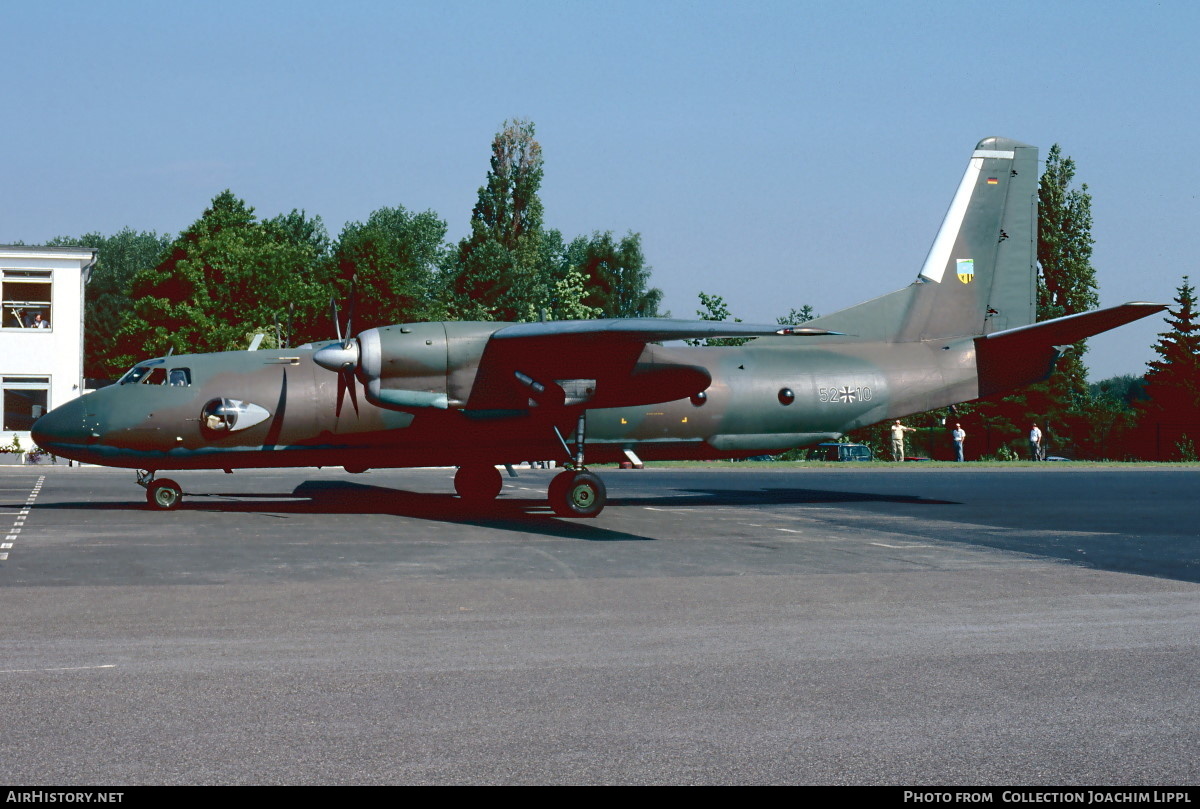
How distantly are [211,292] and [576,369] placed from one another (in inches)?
2185

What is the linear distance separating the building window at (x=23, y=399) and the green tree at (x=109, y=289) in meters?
21.2

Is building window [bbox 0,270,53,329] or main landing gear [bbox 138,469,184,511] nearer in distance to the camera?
main landing gear [bbox 138,469,184,511]

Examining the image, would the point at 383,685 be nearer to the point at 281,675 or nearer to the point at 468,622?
the point at 281,675

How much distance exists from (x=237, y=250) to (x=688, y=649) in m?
68.9

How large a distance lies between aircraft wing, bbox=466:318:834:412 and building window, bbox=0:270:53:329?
129 ft

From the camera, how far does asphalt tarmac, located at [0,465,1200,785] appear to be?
6.17 m

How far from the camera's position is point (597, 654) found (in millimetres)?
9172

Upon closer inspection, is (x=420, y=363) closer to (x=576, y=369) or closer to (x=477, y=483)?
(x=576, y=369)

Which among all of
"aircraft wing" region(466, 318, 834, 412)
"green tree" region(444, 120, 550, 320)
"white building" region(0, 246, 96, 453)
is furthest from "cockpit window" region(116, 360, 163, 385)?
"green tree" region(444, 120, 550, 320)

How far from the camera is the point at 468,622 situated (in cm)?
1074

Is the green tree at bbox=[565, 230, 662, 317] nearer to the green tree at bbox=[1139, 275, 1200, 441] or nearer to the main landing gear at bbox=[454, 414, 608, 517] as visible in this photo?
the green tree at bbox=[1139, 275, 1200, 441]

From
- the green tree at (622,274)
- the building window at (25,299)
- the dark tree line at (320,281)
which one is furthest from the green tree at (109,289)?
the green tree at (622,274)

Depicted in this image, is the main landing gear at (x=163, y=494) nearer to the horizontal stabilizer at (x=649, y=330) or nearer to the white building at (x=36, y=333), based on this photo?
the horizontal stabilizer at (x=649, y=330)

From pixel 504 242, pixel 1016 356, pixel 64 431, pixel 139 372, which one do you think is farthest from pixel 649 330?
pixel 504 242
